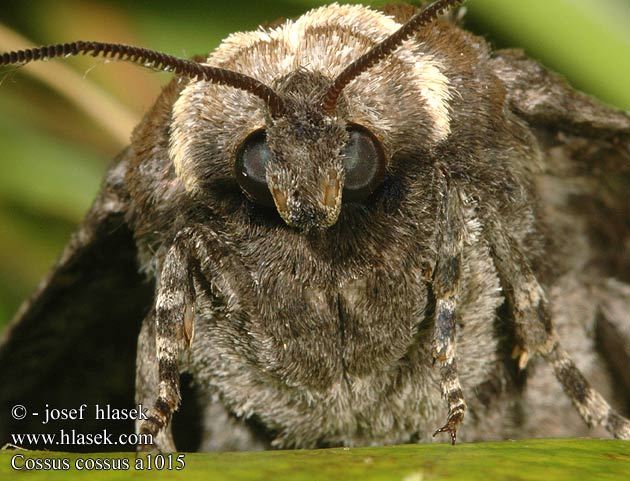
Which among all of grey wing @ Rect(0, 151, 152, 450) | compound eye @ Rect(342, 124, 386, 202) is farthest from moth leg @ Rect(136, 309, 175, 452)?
compound eye @ Rect(342, 124, 386, 202)

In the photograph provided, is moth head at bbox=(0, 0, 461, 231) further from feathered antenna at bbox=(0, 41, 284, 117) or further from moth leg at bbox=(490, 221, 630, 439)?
moth leg at bbox=(490, 221, 630, 439)

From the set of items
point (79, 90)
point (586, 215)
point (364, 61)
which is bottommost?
point (586, 215)

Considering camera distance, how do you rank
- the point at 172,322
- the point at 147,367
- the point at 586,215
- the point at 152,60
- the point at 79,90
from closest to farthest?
the point at 152,60
the point at 172,322
the point at 147,367
the point at 586,215
the point at 79,90

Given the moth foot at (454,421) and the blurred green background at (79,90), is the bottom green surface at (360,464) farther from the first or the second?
the blurred green background at (79,90)

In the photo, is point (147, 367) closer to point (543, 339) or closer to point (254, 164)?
point (254, 164)

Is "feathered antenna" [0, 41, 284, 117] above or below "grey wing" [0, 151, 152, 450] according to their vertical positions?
above

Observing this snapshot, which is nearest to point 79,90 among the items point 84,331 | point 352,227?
point 84,331

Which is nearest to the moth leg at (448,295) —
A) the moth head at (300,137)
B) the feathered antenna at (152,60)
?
the moth head at (300,137)
